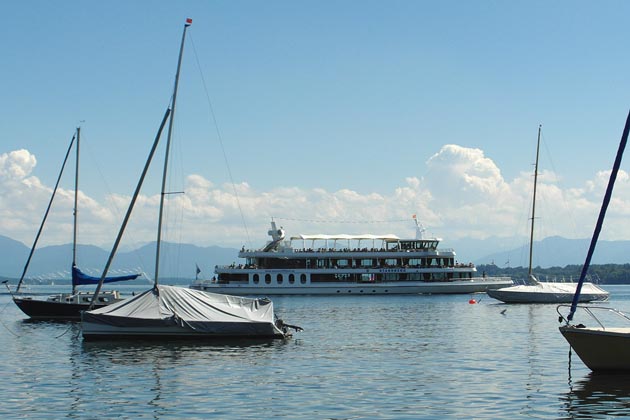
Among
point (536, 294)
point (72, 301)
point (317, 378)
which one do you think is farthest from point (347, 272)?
point (317, 378)

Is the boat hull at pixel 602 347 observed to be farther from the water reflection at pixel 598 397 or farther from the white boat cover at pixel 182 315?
the white boat cover at pixel 182 315

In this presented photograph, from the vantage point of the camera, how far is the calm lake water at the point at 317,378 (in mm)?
21553

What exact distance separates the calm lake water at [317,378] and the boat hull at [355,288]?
5137 cm

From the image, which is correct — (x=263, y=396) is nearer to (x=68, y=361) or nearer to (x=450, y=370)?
(x=450, y=370)

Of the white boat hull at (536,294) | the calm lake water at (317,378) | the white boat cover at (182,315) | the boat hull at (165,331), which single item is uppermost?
the white boat hull at (536,294)

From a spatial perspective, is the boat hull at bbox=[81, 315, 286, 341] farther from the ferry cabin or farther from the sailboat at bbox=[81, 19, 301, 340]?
the ferry cabin

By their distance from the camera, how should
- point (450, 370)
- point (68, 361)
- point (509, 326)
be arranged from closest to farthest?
1. point (450, 370)
2. point (68, 361)
3. point (509, 326)

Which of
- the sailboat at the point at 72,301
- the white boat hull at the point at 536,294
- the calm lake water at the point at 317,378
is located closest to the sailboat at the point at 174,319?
the calm lake water at the point at 317,378

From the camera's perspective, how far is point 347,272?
324 feet

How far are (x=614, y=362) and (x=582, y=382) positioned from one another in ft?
6.19

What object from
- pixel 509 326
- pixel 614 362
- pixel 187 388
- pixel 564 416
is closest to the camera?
pixel 564 416

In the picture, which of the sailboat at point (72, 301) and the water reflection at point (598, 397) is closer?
the water reflection at point (598, 397)

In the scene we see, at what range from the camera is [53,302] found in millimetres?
55531

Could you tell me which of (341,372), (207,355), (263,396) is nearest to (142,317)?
(207,355)
